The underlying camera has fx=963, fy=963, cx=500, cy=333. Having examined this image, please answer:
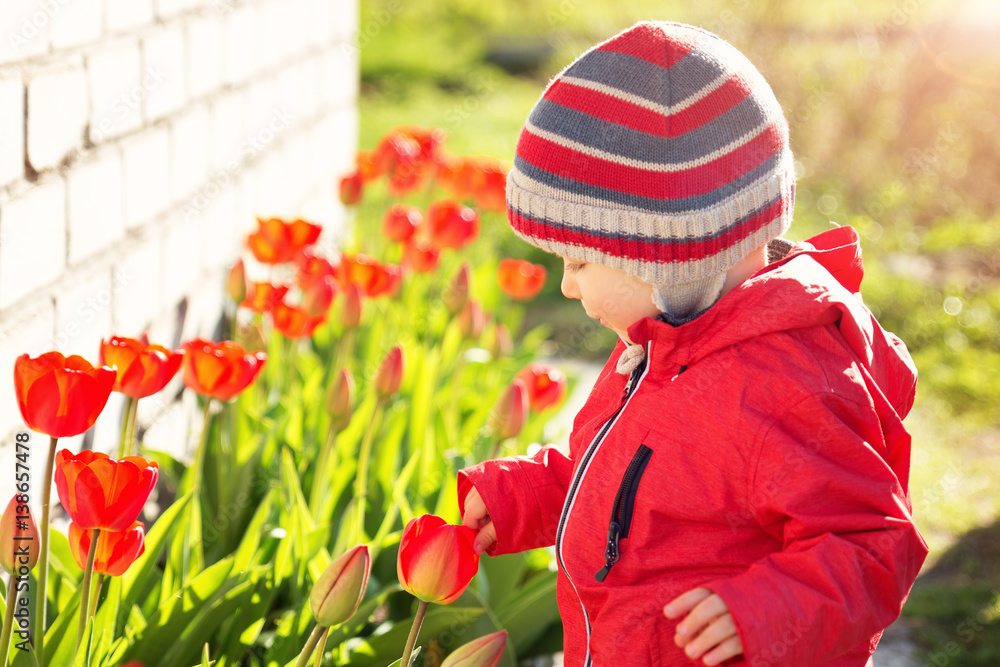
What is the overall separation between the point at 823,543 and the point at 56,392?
2.75 feet

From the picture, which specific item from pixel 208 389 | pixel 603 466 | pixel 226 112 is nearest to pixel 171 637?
pixel 208 389

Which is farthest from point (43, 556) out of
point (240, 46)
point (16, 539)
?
point (240, 46)

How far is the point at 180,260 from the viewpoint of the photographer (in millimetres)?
2197

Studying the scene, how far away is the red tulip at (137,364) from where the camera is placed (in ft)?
4.18

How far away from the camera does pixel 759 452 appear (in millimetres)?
1048

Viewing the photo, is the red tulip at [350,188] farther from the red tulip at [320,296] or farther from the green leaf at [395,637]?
the green leaf at [395,637]

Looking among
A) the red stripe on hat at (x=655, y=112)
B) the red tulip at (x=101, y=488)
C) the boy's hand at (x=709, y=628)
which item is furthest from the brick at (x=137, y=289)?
the boy's hand at (x=709, y=628)

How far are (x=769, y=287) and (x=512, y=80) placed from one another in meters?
11.7

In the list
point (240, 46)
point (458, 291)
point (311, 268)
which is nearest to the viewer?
point (311, 268)

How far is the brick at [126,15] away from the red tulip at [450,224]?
35.5 inches

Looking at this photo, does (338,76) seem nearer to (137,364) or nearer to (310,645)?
(137,364)

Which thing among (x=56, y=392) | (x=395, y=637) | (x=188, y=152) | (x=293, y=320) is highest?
(x=56, y=392)

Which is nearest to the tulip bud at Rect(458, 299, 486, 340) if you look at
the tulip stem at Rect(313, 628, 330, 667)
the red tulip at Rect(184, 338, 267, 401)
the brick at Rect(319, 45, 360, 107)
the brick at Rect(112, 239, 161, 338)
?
the brick at Rect(112, 239, 161, 338)

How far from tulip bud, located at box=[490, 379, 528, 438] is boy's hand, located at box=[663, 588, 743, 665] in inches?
32.1
